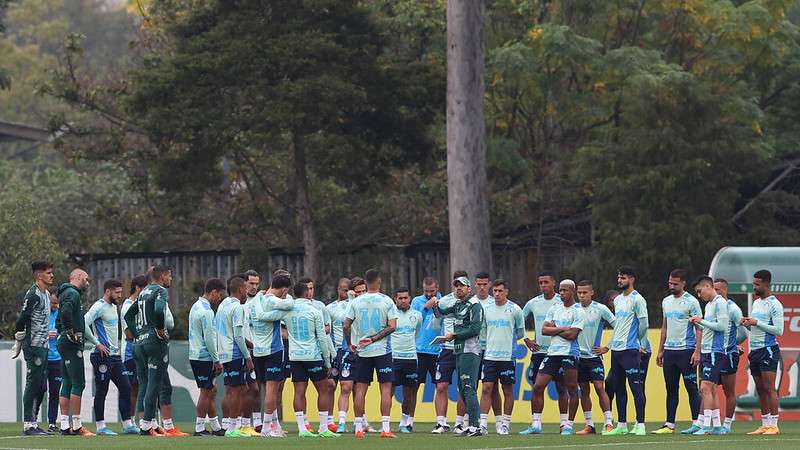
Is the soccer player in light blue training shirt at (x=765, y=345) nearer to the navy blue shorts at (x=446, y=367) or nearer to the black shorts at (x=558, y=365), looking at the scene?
the black shorts at (x=558, y=365)

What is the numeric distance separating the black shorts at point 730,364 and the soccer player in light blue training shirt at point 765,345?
237 mm

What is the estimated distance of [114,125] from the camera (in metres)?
38.7

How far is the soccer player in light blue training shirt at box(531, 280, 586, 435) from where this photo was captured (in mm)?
21344

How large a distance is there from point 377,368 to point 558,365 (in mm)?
2400

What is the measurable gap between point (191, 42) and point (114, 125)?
6705mm

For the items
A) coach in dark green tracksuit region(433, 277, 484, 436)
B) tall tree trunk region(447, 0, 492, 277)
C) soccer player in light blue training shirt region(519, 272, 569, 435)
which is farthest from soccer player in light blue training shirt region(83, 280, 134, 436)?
tall tree trunk region(447, 0, 492, 277)

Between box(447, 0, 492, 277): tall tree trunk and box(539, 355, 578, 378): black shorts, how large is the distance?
7210mm

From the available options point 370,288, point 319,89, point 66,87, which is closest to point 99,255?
point 66,87

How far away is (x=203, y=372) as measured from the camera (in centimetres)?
2067

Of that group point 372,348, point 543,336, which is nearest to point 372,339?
point 372,348

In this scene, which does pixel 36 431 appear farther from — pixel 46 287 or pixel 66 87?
pixel 66 87

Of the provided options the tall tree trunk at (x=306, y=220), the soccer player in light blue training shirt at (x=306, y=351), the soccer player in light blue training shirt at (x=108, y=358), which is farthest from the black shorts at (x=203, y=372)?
the tall tree trunk at (x=306, y=220)

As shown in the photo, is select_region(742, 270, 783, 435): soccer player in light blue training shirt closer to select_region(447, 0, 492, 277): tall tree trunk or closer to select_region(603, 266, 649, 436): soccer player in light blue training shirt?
select_region(603, 266, 649, 436): soccer player in light blue training shirt

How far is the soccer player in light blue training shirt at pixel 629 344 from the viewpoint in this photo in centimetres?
2130
